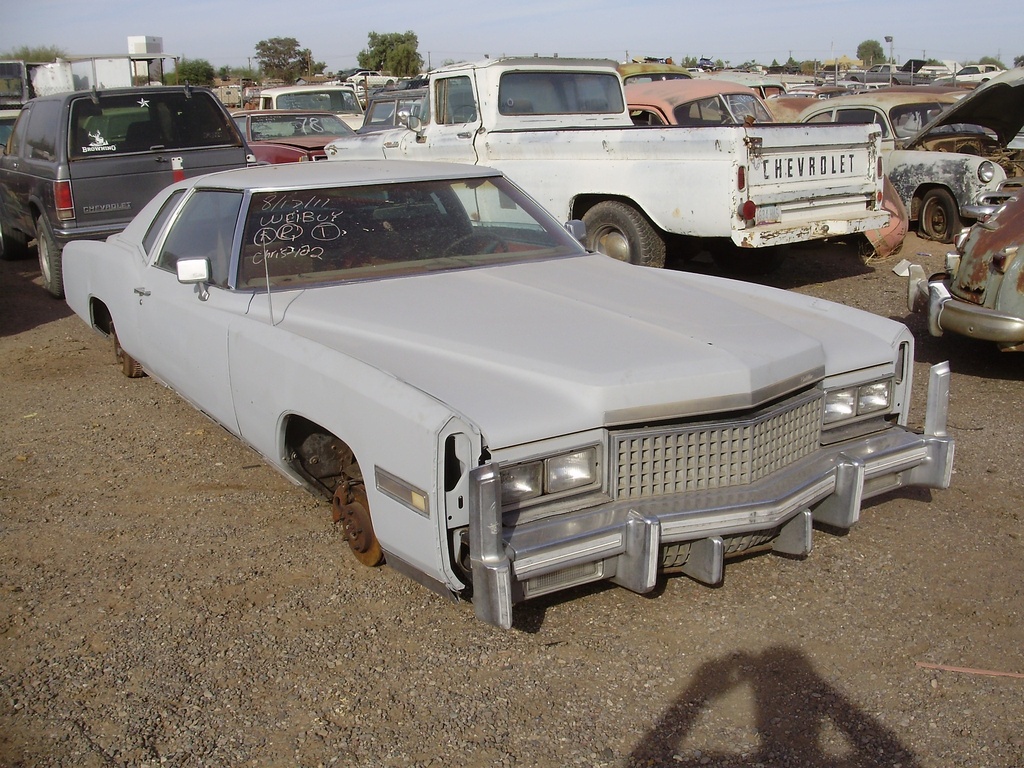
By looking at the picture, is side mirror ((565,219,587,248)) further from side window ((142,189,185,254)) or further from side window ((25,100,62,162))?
side window ((25,100,62,162))

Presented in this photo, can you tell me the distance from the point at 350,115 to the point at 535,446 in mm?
14495

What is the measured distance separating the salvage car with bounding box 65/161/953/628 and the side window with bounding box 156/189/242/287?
0.02 metres

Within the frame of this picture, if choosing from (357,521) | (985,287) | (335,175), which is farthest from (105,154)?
(985,287)

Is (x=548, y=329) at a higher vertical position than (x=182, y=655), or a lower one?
higher

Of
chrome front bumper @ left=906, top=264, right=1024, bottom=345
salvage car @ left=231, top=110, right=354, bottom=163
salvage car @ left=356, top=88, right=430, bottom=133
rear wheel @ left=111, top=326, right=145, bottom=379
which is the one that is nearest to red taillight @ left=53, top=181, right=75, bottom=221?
rear wheel @ left=111, top=326, right=145, bottom=379

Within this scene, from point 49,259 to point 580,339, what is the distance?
23.1ft

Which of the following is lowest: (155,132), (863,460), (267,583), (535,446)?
(267,583)

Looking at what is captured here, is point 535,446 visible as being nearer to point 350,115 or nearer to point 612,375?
point 612,375

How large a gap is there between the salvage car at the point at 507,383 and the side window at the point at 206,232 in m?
0.02

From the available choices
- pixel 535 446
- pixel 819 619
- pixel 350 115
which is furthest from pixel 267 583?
pixel 350 115

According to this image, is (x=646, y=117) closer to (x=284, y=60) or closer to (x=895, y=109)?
(x=895, y=109)

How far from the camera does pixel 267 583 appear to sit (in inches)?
142

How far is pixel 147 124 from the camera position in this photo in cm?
871

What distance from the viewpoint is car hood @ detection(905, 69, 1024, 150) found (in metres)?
8.61
